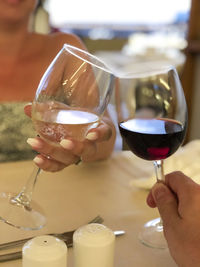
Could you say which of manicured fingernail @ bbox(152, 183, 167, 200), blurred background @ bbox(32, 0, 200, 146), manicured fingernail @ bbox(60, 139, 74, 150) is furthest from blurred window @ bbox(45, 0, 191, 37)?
manicured fingernail @ bbox(152, 183, 167, 200)

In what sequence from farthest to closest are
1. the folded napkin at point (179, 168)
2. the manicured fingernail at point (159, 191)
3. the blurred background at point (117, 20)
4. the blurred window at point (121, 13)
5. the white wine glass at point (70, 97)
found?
1. the blurred window at point (121, 13)
2. the blurred background at point (117, 20)
3. the folded napkin at point (179, 168)
4. the white wine glass at point (70, 97)
5. the manicured fingernail at point (159, 191)

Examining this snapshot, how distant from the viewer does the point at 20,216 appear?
805mm

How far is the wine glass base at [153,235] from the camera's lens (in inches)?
29.2

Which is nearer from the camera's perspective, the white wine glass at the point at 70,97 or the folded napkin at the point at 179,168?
the white wine glass at the point at 70,97

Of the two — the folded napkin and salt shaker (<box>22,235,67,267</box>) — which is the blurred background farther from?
salt shaker (<box>22,235,67,267</box>)

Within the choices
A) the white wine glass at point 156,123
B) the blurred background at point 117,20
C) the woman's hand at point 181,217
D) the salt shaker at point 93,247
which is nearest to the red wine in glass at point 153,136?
the white wine glass at point 156,123

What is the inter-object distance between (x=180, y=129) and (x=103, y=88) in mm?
155

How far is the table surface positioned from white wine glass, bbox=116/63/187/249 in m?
0.04

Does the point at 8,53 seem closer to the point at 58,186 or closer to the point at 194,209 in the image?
the point at 58,186

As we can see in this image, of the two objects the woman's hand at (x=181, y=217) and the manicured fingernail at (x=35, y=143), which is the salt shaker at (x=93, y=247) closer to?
the woman's hand at (x=181, y=217)

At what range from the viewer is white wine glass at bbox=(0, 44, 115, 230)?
0.75m

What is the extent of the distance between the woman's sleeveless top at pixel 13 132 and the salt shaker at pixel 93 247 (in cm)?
80

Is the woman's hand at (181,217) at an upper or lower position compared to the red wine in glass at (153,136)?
lower

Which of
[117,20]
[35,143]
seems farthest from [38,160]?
[117,20]
